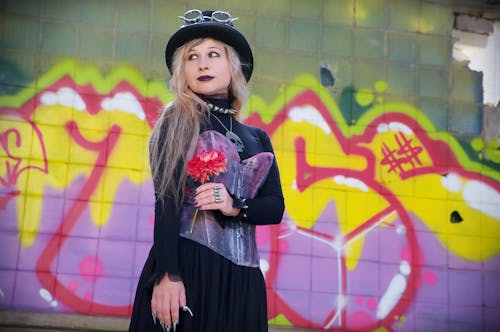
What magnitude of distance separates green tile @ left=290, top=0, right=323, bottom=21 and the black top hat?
11.4 feet

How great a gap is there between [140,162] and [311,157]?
134 cm

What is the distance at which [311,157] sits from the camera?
241 inches

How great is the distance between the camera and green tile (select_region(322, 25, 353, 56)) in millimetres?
6320

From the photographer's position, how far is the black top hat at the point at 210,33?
2830 mm

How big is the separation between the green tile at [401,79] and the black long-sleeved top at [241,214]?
3.67 m

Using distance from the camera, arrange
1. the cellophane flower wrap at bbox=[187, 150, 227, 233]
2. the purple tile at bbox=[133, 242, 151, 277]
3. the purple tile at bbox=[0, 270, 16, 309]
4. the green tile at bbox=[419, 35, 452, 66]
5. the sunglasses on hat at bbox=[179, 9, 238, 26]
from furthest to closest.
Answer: the green tile at bbox=[419, 35, 452, 66]
the purple tile at bbox=[133, 242, 151, 277]
the purple tile at bbox=[0, 270, 16, 309]
the sunglasses on hat at bbox=[179, 9, 238, 26]
the cellophane flower wrap at bbox=[187, 150, 227, 233]

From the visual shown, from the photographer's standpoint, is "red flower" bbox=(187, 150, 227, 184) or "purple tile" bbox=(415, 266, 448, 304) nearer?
"red flower" bbox=(187, 150, 227, 184)

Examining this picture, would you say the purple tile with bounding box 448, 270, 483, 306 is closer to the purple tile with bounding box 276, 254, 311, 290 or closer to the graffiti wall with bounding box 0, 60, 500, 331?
the graffiti wall with bounding box 0, 60, 500, 331

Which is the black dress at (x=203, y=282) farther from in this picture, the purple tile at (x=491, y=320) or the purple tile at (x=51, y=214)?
the purple tile at (x=491, y=320)

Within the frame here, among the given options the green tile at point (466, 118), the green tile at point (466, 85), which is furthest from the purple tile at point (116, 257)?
the green tile at point (466, 85)

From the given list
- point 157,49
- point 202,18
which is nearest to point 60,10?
point 157,49

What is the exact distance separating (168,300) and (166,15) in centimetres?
396

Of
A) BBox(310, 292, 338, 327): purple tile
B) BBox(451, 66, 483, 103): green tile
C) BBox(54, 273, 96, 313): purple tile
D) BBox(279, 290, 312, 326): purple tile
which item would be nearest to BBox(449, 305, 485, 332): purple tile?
BBox(310, 292, 338, 327): purple tile

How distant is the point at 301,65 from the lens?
6.23m
